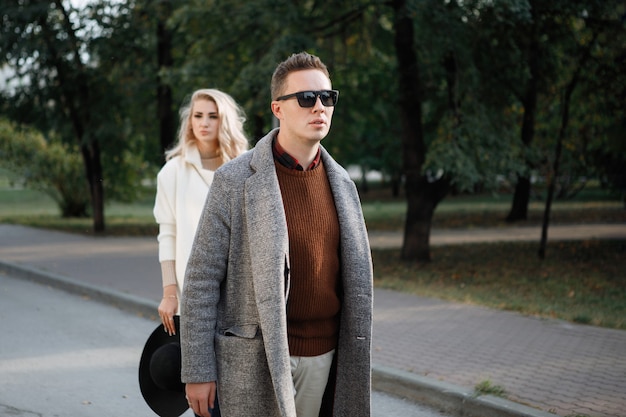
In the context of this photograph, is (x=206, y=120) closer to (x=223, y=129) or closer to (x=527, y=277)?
(x=223, y=129)

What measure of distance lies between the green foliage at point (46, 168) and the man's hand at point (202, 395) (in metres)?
25.4

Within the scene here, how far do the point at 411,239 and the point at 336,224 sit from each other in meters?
11.6

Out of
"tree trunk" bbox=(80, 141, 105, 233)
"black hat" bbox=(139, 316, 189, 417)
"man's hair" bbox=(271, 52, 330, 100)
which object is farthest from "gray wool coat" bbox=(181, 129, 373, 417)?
"tree trunk" bbox=(80, 141, 105, 233)

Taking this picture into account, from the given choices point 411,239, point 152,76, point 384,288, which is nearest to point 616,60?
point 411,239

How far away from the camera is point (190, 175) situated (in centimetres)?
443

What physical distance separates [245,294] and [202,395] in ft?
1.24

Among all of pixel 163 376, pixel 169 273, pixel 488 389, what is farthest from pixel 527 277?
pixel 163 376

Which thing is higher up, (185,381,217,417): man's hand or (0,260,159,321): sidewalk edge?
(185,381,217,417): man's hand

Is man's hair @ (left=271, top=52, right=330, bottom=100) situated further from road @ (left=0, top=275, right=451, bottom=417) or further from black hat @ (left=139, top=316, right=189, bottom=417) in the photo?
road @ (left=0, top=275, right=451, bottom=417)

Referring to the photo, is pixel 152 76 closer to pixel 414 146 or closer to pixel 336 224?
pixel 414 146

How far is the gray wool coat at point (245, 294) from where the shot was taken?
2572 millimetres

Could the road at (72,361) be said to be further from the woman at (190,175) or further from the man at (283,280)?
the man at (283,280)

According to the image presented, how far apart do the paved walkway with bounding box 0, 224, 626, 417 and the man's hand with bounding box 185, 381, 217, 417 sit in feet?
10.1

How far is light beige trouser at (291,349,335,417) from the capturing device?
2.75 metres
